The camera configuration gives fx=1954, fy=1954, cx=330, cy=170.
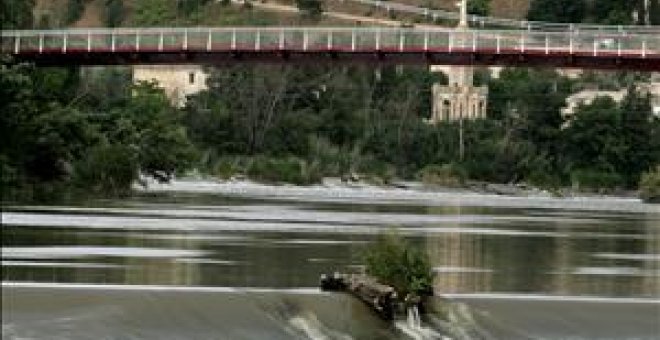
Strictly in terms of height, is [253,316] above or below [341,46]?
below

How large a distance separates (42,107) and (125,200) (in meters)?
4.67

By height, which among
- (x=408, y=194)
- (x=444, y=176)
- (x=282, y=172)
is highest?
(x=282, y=172)

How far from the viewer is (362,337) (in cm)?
2925

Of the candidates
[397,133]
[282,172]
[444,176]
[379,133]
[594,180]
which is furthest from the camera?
[397,133]

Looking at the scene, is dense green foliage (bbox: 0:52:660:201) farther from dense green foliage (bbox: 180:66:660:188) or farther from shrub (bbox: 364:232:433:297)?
shrub (bbox: 364:232:433:297)

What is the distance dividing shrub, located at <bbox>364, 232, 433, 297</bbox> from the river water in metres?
0.63

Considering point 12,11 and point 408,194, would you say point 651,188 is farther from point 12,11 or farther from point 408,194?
point 12,11

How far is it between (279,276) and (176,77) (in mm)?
155722

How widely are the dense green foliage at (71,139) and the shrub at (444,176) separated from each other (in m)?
42.8

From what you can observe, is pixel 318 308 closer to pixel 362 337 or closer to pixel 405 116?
pixel 362 337

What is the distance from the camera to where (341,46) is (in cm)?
8862

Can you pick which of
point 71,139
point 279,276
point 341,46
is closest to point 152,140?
point 341,46

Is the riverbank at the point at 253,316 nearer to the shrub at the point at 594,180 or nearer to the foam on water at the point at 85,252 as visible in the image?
the foam on water at the point at 85,252

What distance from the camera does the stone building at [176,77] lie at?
7313 inches
